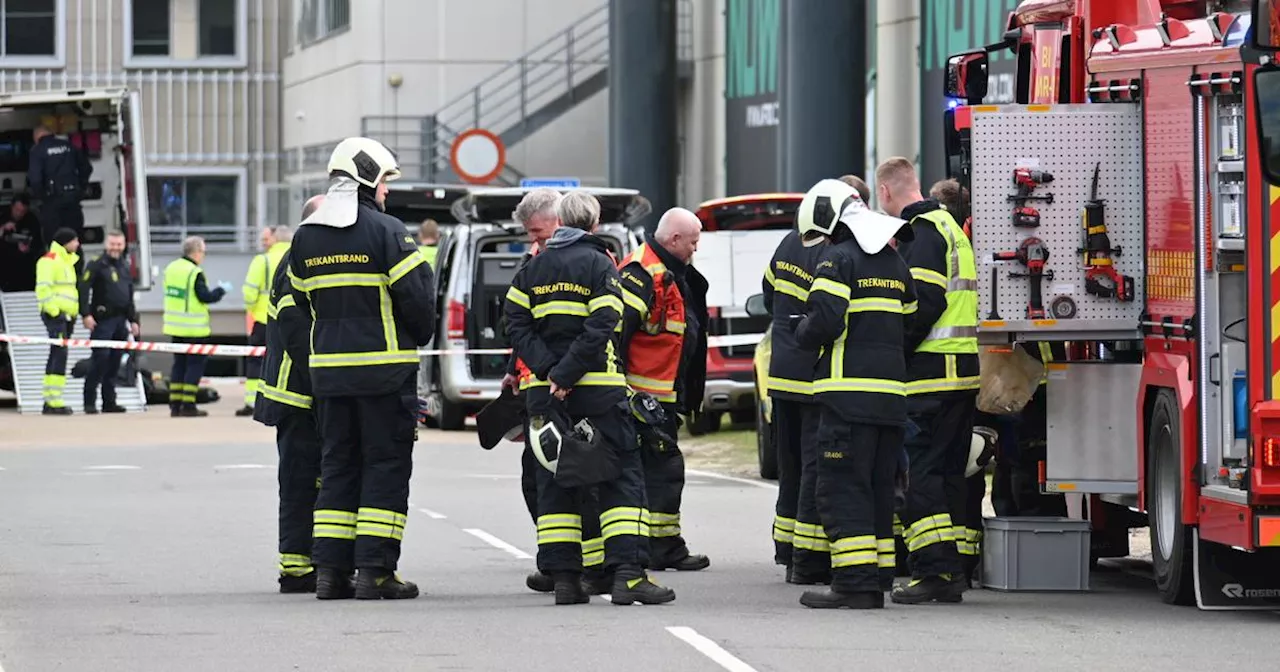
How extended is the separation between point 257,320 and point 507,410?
13.7m

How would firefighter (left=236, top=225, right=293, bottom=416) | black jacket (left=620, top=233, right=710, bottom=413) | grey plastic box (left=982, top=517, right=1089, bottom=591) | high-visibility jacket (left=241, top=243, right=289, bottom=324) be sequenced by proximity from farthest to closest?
high-visibility jacket (left=241, top=243, right=289, bottom=324)
firefighter (left=236, top=225, right=293, bottom=416)
black jacket (left=620, top=233, right=710, bottom=413)
grey plastic box (left=982, top=517, right=1089, bottom=591)

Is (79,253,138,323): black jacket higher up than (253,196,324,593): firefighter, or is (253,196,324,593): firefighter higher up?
(79,253,138,323): black jacket

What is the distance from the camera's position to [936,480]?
1130 cm

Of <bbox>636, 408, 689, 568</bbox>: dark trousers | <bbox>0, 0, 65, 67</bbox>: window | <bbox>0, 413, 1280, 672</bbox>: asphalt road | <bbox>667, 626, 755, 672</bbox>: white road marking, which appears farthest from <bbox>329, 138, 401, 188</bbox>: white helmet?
<bbox>0, 0, 65, 67</bbox>: window

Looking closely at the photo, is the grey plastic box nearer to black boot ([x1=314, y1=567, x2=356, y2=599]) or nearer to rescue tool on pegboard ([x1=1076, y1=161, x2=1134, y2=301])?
rescue tool on pegboard ([x1=1076, y1=161, x2=1134, y2=301])

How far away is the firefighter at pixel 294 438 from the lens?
1142 cm

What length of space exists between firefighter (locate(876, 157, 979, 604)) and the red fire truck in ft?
0.74

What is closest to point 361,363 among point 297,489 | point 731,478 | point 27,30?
point 297,489

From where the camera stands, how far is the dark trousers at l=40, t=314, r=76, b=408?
2634 centimetres

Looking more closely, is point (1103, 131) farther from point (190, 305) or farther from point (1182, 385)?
point (190, 305)

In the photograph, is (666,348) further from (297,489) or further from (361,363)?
(297,489)

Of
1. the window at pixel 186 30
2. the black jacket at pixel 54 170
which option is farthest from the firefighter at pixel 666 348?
the window at pixel 186 30

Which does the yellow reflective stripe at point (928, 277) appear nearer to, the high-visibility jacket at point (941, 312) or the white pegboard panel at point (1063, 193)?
the high-visibility jacket at point (941, 312)

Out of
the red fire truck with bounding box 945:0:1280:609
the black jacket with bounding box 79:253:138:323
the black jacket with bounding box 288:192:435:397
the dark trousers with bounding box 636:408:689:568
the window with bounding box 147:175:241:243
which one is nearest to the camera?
the red fire truck with bounding box 945:0:1280:609
